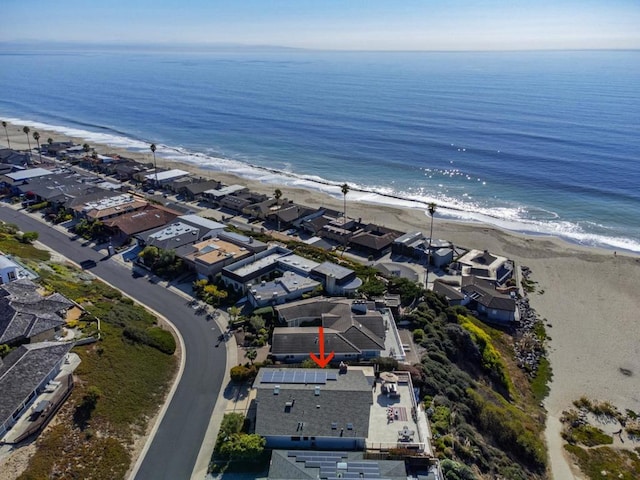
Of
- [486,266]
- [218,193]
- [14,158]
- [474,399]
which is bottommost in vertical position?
[486,266]

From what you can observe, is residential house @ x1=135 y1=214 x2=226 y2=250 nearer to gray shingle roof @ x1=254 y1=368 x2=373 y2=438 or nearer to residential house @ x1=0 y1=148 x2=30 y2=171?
gray shingle roof @ x1=254 y1=368 x2=373 y2=438

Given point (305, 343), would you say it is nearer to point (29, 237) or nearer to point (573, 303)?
point (573, 303)

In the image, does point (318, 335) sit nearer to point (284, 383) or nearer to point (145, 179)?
point (284, 383)

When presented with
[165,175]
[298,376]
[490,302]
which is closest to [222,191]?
[165,175]

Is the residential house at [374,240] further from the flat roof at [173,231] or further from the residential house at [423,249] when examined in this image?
the flat roof at [173,231]

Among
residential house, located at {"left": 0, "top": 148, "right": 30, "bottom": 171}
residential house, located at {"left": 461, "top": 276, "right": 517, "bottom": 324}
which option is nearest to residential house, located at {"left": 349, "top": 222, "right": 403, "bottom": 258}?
residential house, located at {"left": 461, "top": 276, "right": 517, "bottom": 324}

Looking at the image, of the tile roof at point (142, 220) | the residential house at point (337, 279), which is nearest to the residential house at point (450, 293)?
the residential house at point (337, 279)
